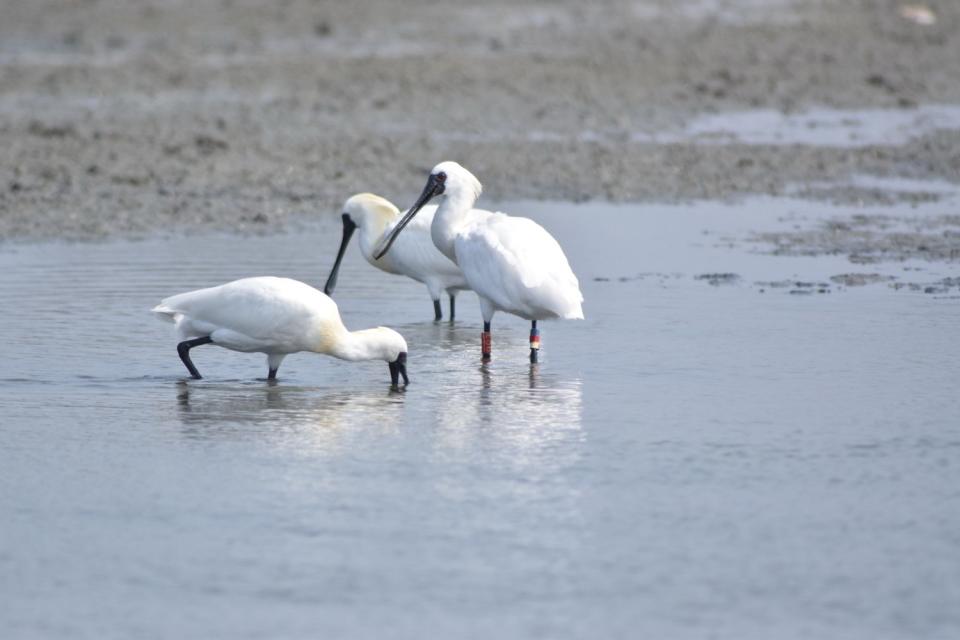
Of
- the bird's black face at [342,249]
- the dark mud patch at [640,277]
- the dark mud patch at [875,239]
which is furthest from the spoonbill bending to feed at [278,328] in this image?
the dark mud patch at [875,239]

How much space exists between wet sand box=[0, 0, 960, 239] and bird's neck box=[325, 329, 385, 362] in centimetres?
494

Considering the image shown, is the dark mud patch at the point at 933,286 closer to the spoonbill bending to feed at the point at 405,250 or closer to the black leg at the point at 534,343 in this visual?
the spoonbill bending to feed at the point at 405,250

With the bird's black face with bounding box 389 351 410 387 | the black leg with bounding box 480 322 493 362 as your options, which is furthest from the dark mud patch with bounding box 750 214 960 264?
the bird's black face with bounding box 389 351 410 387

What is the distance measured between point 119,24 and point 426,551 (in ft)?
66.5

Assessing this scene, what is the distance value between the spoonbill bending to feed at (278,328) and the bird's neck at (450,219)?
1430 millimetres

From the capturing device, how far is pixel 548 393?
8.73m

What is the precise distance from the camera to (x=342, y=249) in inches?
481

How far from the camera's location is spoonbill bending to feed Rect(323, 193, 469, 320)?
11.3 metres

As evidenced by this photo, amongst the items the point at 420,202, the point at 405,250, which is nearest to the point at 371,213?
the point at 405,250

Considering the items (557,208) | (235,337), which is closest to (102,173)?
(557,208)

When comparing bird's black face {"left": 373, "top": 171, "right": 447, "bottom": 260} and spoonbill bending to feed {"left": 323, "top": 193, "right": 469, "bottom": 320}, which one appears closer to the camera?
bird's black face {"left": 373, "top": 171, "right": 447, "bottom": 260}

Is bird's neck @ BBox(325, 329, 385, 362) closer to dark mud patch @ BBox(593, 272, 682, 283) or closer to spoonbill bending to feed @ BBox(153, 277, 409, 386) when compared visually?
spoonbill bending to feed @ BBox(153, 277, 409, 386)

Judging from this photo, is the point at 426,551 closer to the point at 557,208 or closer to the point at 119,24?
the point at 557,208

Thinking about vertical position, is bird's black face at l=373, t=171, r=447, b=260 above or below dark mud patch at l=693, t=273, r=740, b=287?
above
